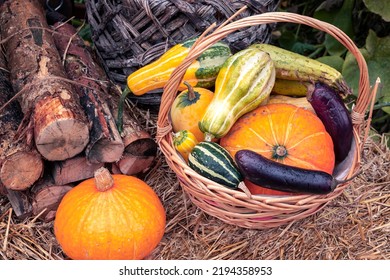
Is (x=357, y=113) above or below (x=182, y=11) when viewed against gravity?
below

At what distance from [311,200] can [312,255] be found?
0.32 m

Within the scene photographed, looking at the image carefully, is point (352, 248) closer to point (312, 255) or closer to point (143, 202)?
point (312, 255)

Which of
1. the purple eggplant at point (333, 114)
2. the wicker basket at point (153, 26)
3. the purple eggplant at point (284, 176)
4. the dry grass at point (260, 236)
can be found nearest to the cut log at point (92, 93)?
the wicker basket at point (153, 26)

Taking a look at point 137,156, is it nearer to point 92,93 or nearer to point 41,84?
point 92,93

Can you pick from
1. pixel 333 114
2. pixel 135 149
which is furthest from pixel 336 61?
pixel 135 149

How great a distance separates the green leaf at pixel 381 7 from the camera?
281cm

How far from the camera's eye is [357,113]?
6.69ft

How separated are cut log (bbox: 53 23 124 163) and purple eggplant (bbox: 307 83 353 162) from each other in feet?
2.47

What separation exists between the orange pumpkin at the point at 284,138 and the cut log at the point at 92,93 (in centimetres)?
45

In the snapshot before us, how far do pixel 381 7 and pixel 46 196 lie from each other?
72.9 inches

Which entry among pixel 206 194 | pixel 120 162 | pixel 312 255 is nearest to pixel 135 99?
pixel 120 162

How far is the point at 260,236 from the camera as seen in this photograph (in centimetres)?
212

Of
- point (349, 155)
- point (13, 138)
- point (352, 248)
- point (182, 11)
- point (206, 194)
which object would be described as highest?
point (182, 11)

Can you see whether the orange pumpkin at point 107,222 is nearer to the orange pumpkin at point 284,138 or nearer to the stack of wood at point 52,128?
the stack of wood at point 52,128
